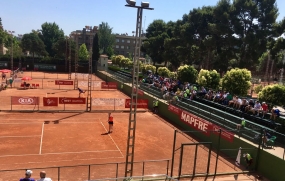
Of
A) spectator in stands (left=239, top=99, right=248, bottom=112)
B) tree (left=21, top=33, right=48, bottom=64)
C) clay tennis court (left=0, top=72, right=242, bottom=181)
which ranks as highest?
tree (left=21, top=33, right=48, bottom=64)

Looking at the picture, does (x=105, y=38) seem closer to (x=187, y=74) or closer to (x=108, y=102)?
(x=187, y=74)

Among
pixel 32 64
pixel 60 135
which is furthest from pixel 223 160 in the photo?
pixel 32 64

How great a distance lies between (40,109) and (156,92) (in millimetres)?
14695

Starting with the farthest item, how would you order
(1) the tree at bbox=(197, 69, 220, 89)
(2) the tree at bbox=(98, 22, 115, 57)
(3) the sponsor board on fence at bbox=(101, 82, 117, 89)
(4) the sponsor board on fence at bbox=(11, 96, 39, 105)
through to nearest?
(2) the tree at bbox=(98, 22, 115, 57) < (3) the sponsor board on fence at bbox=(101, 82, 117, 89) < (1) the tree at bbox=(197, 69, 220, 89) < (4) the sponsor board on fence at bbox=(11, 96, 39, 105)

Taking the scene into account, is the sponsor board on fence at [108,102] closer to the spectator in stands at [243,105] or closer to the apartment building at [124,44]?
the spectator in stands at [243,105]

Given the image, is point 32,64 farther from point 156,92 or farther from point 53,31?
point 156,92

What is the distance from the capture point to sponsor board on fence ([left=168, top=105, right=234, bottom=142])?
19.9m

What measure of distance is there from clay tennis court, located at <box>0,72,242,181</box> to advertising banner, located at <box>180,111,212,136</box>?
55.6 inches

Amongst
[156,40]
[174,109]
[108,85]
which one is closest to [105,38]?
[156,40]

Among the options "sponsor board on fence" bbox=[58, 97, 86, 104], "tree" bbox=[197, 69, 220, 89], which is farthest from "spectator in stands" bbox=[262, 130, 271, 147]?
"sponsor board on fence" bbox=[58, 97, 86, 104]

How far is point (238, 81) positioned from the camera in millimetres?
28188

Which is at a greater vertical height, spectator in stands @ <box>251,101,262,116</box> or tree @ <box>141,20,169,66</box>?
tree @ <box>141,20,169,66</box>

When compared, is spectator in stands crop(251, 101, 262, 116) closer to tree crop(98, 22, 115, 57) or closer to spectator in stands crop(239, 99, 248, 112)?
spectator in stands crop(239, 99, 248, 112)

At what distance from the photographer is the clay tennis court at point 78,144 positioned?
1593 centimetres
